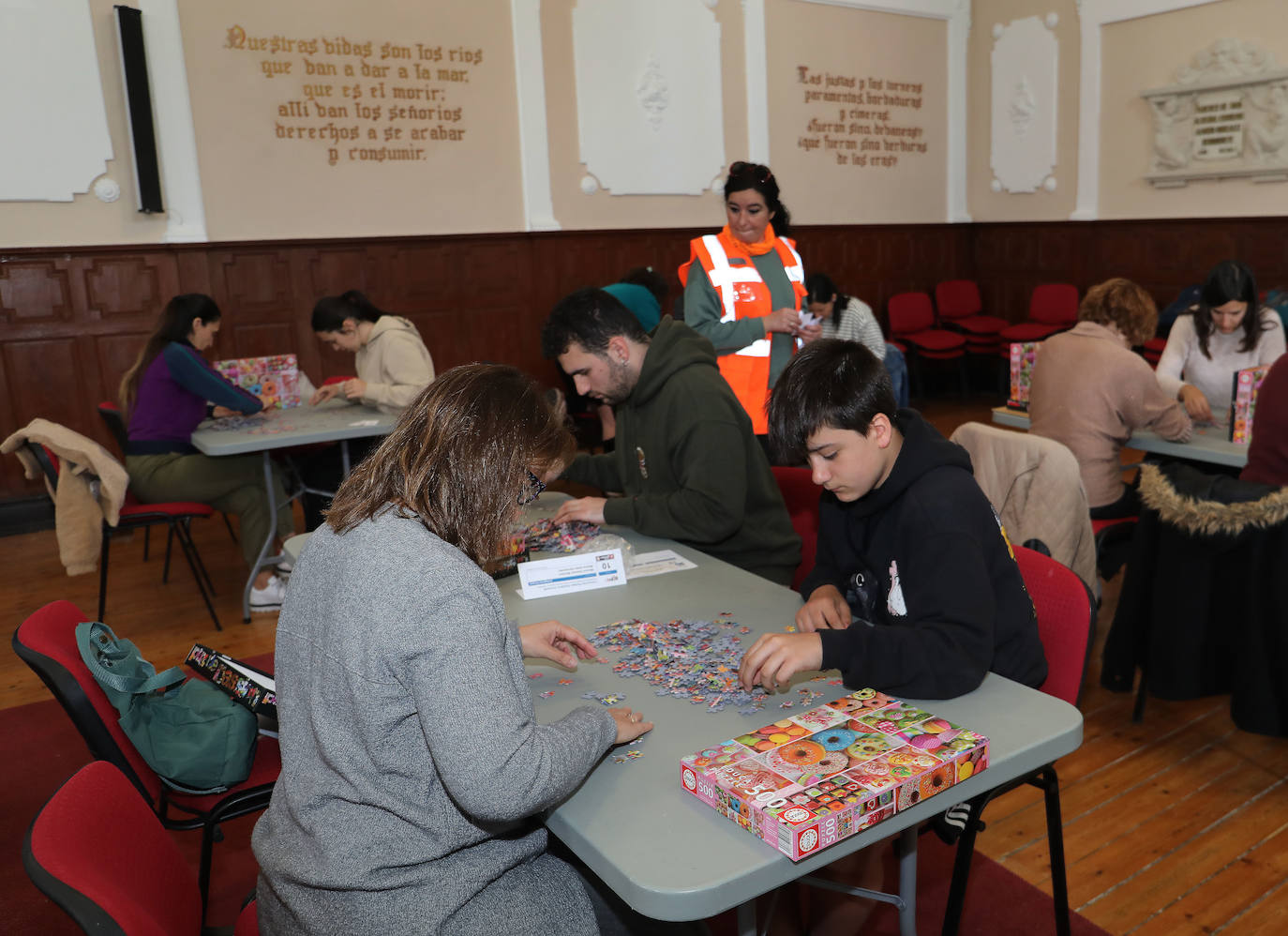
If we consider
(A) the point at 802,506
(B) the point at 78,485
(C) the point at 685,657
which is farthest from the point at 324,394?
(C) the point at 685,657

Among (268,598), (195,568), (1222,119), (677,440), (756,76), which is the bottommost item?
(268,598)

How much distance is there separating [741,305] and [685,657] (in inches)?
102

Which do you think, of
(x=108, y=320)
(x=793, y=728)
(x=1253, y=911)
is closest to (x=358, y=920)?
(x=793, y=728)

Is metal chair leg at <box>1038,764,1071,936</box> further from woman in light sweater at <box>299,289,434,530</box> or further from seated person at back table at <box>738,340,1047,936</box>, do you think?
woman in light sweater at <box>299,289,434,530</box>

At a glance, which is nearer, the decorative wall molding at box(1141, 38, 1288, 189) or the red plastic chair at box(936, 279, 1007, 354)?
the decorative wall molding at box(1141, 38, 1288, 189)

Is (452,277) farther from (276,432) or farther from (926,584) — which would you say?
(926,584)

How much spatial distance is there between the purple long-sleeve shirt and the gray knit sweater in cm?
346

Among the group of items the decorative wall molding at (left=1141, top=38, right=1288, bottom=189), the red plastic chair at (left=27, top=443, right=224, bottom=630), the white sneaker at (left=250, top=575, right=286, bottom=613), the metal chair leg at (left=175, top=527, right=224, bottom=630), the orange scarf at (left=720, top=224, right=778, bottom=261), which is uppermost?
the decorative wall molding at (left=1141, top=38, right=1288, bottom=189)

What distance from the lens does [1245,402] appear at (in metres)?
3.39

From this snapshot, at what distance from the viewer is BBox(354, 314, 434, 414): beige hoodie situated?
4750mm

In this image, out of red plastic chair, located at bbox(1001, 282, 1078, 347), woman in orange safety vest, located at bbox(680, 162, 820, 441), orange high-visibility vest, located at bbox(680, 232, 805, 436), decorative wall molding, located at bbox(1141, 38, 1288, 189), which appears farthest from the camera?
red plastic chair, located at bbox(1001, 282, 1078, 347)

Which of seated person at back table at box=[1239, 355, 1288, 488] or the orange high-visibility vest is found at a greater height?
the orange high-visibility vest

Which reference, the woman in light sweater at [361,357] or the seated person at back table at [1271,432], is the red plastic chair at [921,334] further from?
the seated person at back table at [1271,432]

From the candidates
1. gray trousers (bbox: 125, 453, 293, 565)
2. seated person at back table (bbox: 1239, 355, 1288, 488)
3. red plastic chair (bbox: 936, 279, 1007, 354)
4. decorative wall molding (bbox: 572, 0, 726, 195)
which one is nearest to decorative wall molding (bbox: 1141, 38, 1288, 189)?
red plastic chair (bbox: 936, 279, 1007, 354)
